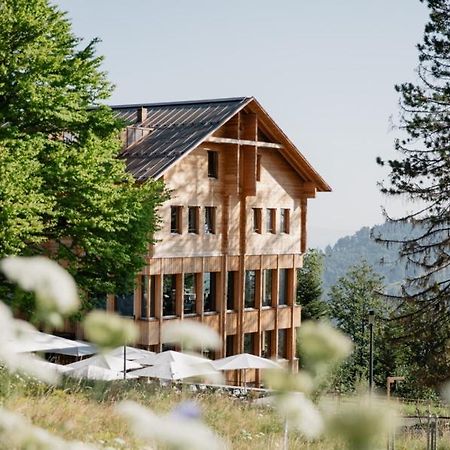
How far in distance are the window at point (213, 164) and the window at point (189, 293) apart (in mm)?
4261

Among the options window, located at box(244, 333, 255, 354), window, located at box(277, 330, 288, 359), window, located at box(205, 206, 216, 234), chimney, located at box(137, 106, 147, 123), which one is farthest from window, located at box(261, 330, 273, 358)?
chimney, located at box(137, 106, 147, 123)

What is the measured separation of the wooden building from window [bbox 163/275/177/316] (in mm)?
39

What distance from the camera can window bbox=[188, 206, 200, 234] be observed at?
1560 inches

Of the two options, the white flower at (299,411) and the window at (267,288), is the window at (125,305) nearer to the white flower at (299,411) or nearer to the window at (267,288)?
the window at (267,288)

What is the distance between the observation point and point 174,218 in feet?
127

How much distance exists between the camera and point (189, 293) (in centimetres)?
3962

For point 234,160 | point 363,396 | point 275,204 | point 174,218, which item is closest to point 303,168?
point 275,204

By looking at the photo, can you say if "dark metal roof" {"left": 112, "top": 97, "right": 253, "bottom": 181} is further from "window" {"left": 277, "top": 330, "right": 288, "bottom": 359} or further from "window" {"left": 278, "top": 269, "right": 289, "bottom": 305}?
"window" {"left": 277, "top": 330, "right": 288, "bottom": 359}

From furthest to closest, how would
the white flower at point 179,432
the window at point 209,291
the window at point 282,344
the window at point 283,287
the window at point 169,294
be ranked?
the window at point 283,287 → the window at point 282,344 → the window at point 209,291 → the window at point 169,294 → the white flower at point 179,432

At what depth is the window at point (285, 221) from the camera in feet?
147

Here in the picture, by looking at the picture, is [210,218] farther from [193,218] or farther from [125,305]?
[125,305]

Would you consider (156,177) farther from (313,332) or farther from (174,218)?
(313,332)

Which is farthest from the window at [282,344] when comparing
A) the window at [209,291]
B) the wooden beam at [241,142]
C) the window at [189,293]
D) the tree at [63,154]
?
the tree at [63,154]

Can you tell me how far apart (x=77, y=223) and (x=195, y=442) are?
81.9 feet
